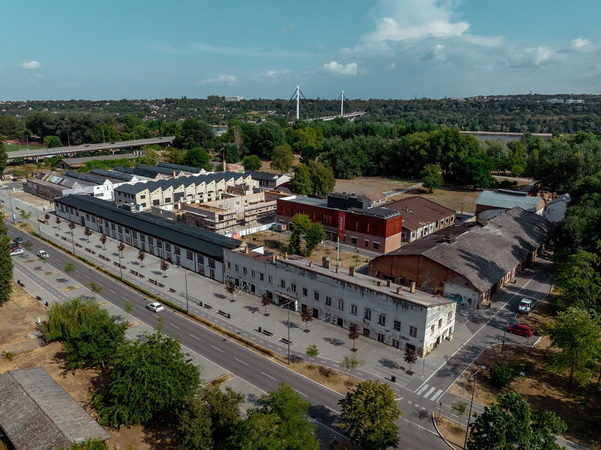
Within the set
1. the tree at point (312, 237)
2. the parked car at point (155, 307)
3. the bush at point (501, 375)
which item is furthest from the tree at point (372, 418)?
the tree at point (312, 237)

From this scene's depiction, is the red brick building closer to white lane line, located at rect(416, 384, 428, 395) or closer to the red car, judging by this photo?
the red car

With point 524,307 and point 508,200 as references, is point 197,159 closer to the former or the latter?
point 508,200

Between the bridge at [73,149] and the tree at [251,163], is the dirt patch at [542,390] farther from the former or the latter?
the bridge at [73,149]

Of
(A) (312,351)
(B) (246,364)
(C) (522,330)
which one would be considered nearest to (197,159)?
(B) (246,364)

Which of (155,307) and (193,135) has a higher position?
(193,135)

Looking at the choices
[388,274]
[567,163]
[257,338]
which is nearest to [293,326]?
[257,338]

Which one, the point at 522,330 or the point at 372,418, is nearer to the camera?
the point at 372,418
